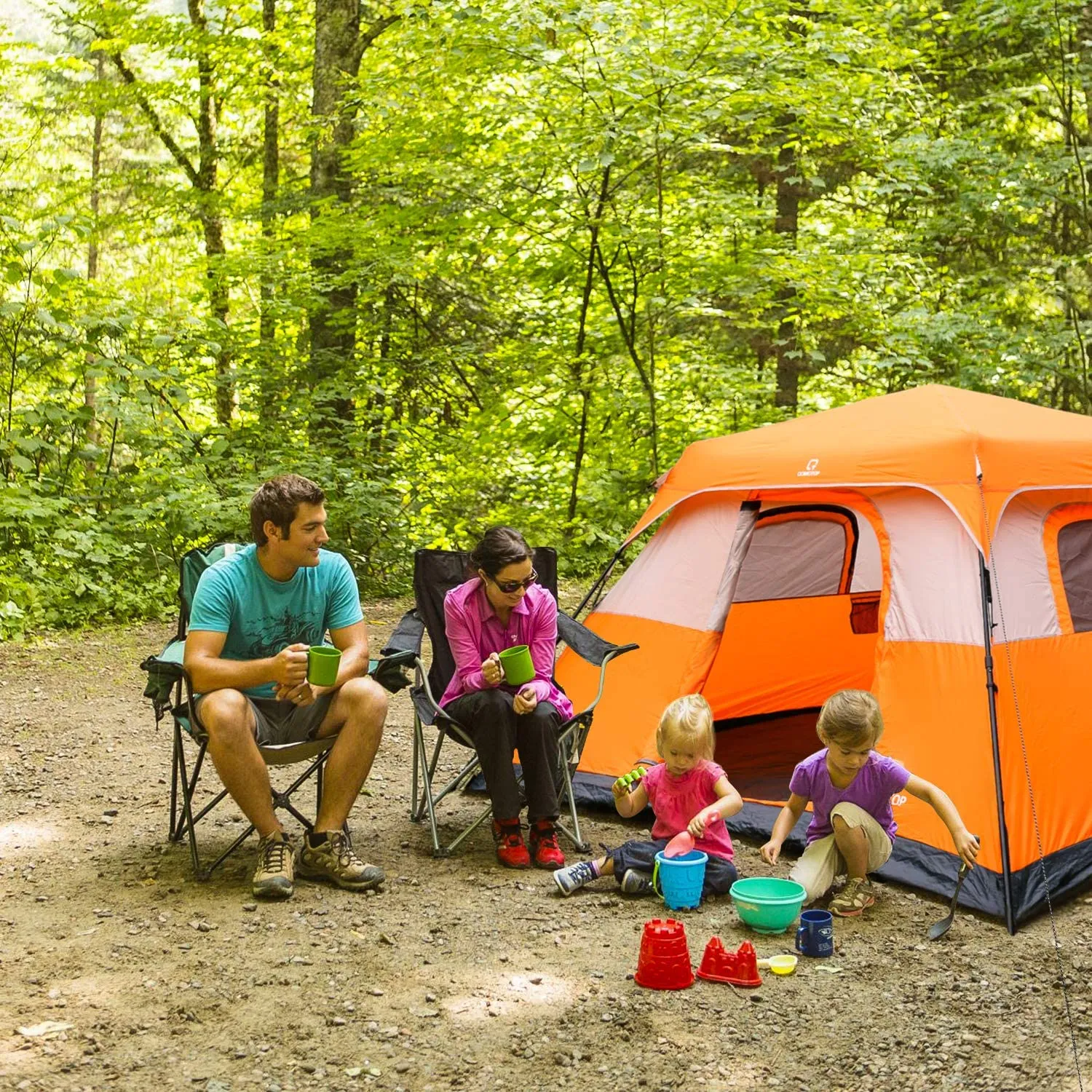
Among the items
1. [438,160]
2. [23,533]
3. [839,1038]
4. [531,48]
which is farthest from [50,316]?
[839,1038]

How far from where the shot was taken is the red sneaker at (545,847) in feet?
11.7

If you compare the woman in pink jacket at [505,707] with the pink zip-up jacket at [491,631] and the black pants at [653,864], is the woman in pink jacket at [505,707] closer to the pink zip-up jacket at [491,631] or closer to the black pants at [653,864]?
the pink zip-up jacket at [491,631]

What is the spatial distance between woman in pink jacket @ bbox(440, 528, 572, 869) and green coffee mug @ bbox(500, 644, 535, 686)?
0.09 meters

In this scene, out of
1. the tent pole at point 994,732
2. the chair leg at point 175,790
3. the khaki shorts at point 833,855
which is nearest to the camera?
the tent pole at point 994,732

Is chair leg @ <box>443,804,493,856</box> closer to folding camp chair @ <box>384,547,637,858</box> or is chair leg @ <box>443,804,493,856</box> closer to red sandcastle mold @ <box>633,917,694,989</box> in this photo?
folding camp chair @ <box>384,547,637,858</box>

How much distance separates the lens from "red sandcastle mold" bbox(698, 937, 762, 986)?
272cm

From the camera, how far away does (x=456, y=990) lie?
269 centimetres

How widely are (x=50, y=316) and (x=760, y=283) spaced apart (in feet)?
15.1

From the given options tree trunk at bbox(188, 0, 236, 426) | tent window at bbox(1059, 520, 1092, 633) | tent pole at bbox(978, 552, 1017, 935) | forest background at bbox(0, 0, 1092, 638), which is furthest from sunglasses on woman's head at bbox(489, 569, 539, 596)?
tree trunk at bbox(188, 0, 236, 426)

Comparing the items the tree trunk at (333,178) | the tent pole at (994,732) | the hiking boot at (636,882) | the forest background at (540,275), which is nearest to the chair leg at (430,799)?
the hiking boot at (636,882)

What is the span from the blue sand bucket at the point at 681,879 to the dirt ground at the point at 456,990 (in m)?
0.07

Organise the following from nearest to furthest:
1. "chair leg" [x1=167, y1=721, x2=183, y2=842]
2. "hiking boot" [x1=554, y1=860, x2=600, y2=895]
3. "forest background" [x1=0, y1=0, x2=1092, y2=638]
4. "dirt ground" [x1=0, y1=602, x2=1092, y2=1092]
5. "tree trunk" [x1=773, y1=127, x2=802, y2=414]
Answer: "dirt ground" [x1=0, y1=602, x2=1092, y2=1092]
"hiking boot" [x1=554, y1=860, x2=600, y2=895]
"chair leg" [x1=167, y1=721, x2=183, y2=842]
"forest background" [x1=0, y1=0, x2=1092, y2=638]
"tree trunk" [x1=773, y1=127, x2=802, y2=414]

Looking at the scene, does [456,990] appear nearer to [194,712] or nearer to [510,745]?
[510,745]

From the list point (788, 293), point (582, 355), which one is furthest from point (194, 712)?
point (788, 293)
